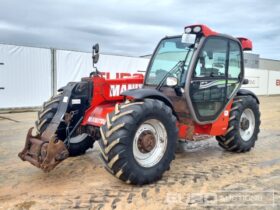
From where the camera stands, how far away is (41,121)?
4.93 metres

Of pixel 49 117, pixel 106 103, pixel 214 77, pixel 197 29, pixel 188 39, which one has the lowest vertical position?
pixel 49 117

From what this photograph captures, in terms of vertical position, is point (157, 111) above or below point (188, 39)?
below

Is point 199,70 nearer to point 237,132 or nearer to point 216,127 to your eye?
point 216,127

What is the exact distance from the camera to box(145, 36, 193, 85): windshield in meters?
5.37

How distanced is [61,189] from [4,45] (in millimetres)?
10231

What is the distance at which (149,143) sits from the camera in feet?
14.6

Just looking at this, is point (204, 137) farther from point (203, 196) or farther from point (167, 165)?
point (203, 196)

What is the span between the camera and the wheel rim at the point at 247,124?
6.39m

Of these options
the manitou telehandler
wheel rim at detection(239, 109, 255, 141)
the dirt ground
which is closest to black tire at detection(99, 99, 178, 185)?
the manitou telehandler

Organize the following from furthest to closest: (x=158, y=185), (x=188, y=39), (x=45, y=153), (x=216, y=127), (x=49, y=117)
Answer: (x=216, y=127) < (x=188, y=39) < (x=49, y=117) < (x=158, y=185) < (x=45, y=153)

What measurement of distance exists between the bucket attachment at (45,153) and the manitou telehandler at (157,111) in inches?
0.5

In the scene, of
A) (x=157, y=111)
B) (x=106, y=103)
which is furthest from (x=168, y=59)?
(x=157, y=111)

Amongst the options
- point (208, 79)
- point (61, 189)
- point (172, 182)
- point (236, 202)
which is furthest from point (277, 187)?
point (61, 189)

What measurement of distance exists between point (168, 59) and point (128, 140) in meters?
2.14
